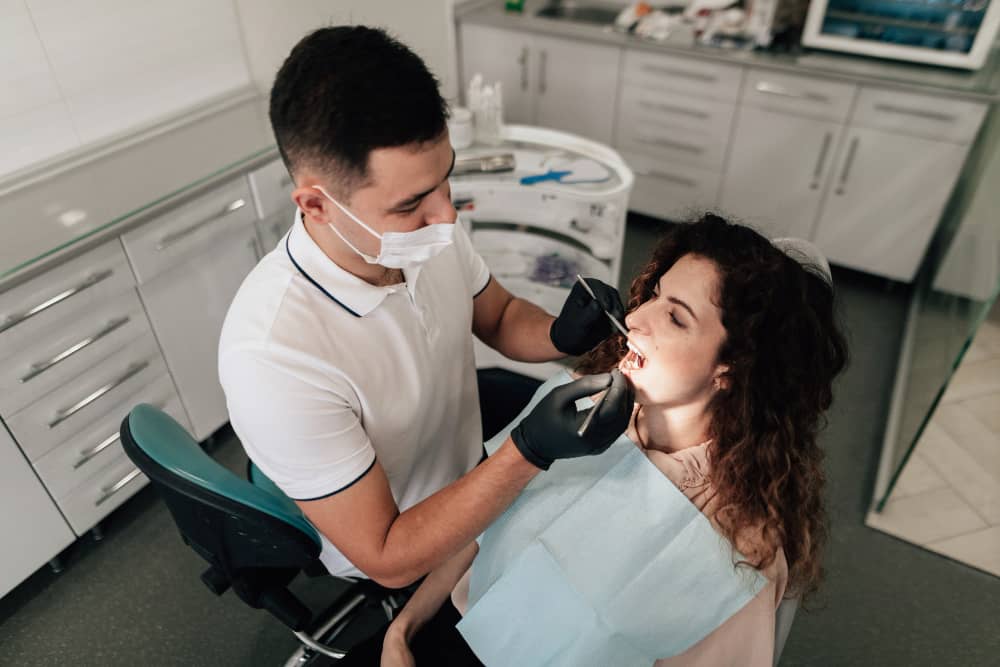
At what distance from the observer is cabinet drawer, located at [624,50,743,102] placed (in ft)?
9.47

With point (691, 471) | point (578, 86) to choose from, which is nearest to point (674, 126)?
point (578, 86)

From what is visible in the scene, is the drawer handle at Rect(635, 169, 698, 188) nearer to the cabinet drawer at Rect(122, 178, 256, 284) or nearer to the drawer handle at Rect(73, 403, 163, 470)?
the cabinet drawer at Rect(122, 178, 256, 284)

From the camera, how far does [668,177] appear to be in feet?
10.8

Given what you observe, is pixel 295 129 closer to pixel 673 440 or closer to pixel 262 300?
pixel 262 300

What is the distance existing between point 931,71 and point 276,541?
297 centimetres

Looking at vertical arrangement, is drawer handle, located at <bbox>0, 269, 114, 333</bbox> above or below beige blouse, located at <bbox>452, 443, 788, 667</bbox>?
above

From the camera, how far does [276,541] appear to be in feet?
3.59

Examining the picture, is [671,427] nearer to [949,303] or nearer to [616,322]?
[616,322]

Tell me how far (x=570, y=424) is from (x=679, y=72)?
2.51m

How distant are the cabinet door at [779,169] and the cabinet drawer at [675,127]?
0.08m

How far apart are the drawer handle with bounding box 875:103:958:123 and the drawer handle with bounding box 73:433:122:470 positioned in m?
3.00

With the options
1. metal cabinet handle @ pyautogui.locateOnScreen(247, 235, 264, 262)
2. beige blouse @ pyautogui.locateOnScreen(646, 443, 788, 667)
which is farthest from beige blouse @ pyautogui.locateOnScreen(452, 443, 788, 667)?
metal cabinet handle @ pyautogui.locateOnScreen(247, 235, 264, 262)

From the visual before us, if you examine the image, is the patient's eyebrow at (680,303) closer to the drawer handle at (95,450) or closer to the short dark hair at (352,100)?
the short dark hair at (352,100)

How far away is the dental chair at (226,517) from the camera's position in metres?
1.02
